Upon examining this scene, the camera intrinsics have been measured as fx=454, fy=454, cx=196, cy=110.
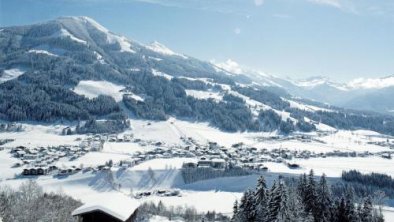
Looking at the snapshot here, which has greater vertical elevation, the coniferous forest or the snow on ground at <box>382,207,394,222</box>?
the coniferous forest

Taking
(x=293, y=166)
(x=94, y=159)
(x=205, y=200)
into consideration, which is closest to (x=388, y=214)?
(x=205, y=200)

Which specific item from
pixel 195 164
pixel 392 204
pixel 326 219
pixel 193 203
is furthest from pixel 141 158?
pixel 326 219

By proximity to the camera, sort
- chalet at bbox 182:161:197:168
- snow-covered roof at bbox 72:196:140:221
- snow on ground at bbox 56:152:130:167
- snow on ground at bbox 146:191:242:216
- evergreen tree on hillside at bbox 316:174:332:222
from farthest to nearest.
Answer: snow on ground at bbox 56:152:130:167, chalet at bbox 182:161:197:168, snow on ground at bbox 146:191:242:216, evergreen tree on hillside at bbox 316:174:332:222, snow-covered roof at bbox 72:196:140:221

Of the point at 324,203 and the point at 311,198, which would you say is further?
the point at 324,203

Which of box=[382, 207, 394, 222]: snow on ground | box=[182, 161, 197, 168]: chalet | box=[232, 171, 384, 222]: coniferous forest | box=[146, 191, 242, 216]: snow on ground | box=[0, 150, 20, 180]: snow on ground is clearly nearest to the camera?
box=[232, 171, 384, 222]: coniferous forest

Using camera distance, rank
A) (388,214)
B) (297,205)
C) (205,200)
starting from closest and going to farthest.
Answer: (297,205) → (388,214) → (205,200)

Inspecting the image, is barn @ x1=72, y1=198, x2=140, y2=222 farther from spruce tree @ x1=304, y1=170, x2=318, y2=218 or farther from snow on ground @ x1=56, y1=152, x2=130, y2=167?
snow on ground @ x1=56, y1=152, x2=130, y2=167

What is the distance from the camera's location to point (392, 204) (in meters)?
142

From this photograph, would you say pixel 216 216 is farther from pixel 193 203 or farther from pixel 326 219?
pixel 326 219

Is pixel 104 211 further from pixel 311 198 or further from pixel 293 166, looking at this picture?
pixel 293 166

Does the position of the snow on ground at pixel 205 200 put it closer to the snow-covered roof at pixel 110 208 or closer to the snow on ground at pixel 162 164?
the snow on ground at pixel 162 164

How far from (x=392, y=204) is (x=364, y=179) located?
Answer: 85.5ft

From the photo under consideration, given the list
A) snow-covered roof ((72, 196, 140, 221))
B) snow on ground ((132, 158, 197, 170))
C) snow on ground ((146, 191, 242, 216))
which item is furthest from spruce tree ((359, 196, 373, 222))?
snow on ground ((132, 158, 197, 170))

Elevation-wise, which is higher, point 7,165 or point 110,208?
point 110,208
